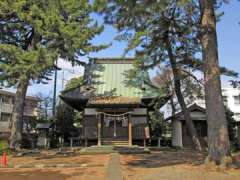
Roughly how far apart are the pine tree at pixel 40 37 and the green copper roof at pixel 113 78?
370 cm

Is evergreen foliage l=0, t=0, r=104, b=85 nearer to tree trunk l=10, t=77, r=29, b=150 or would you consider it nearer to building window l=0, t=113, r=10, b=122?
tree trunk l=10, t=77, r=29, b=150

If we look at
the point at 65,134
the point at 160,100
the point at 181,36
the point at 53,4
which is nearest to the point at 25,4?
the point at 53,4

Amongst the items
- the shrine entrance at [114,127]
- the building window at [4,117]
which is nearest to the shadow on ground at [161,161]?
the shrine entrance at [114,127]

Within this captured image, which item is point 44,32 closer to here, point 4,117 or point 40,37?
point 40,37

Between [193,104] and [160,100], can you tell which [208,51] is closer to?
[160,100]

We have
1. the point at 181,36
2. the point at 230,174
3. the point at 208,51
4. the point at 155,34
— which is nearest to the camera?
the point at 230,174

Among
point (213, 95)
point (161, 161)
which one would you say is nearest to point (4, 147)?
point (161, 161)

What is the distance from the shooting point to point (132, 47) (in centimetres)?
1783

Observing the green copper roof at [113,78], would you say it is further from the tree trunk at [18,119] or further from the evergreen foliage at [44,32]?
the tree trunk at [18,119]

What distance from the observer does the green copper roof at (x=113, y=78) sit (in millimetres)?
26748

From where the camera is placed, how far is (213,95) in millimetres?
12656

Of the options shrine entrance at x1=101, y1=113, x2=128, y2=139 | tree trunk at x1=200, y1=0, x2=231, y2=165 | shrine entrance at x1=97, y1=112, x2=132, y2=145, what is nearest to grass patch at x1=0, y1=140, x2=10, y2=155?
shrine entrance at x1=97, y1=112, x2=132, y2=145

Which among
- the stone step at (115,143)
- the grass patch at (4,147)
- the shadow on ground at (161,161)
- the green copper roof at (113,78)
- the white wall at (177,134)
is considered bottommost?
the shadow on ground at (161,161)

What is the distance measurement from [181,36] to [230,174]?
12.8 meters
